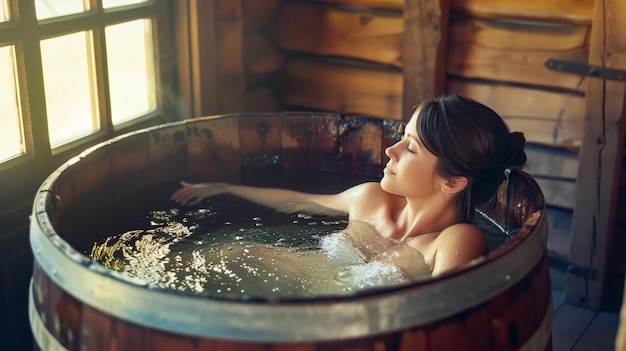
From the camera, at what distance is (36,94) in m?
2.68

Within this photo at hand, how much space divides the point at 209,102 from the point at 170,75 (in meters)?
0.22

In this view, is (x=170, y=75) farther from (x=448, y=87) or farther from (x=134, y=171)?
(x=448, y=87)

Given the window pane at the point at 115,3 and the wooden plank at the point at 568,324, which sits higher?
the window pane at the point at 115,3

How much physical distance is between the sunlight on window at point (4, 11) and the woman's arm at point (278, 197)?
2.51ft

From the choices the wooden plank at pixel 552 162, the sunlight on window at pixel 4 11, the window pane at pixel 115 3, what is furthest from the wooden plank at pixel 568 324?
the sunlight on window at pixel 4 11

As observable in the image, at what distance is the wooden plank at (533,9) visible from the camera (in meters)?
3.28

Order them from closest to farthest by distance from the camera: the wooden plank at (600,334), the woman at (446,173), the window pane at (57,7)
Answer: the woman at (446,173) → the window pane at (57,7) → the wooden plank at (600,334)

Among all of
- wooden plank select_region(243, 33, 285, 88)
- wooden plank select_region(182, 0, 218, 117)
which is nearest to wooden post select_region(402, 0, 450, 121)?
wooden plank select_region(243, 33, 285, 88)

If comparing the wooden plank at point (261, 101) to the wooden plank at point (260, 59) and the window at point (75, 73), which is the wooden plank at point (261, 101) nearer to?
the wooden plank at point (260, 59)

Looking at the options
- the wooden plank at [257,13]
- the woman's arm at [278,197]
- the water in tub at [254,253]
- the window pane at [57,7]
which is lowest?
the water in tub at [254,253]

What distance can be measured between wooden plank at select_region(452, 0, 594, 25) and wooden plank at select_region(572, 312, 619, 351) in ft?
4.04

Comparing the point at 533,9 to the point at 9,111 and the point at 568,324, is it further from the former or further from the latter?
the point at 9,111

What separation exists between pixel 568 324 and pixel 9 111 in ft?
7.64

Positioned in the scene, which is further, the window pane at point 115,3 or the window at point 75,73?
the window pane at point 115,3
